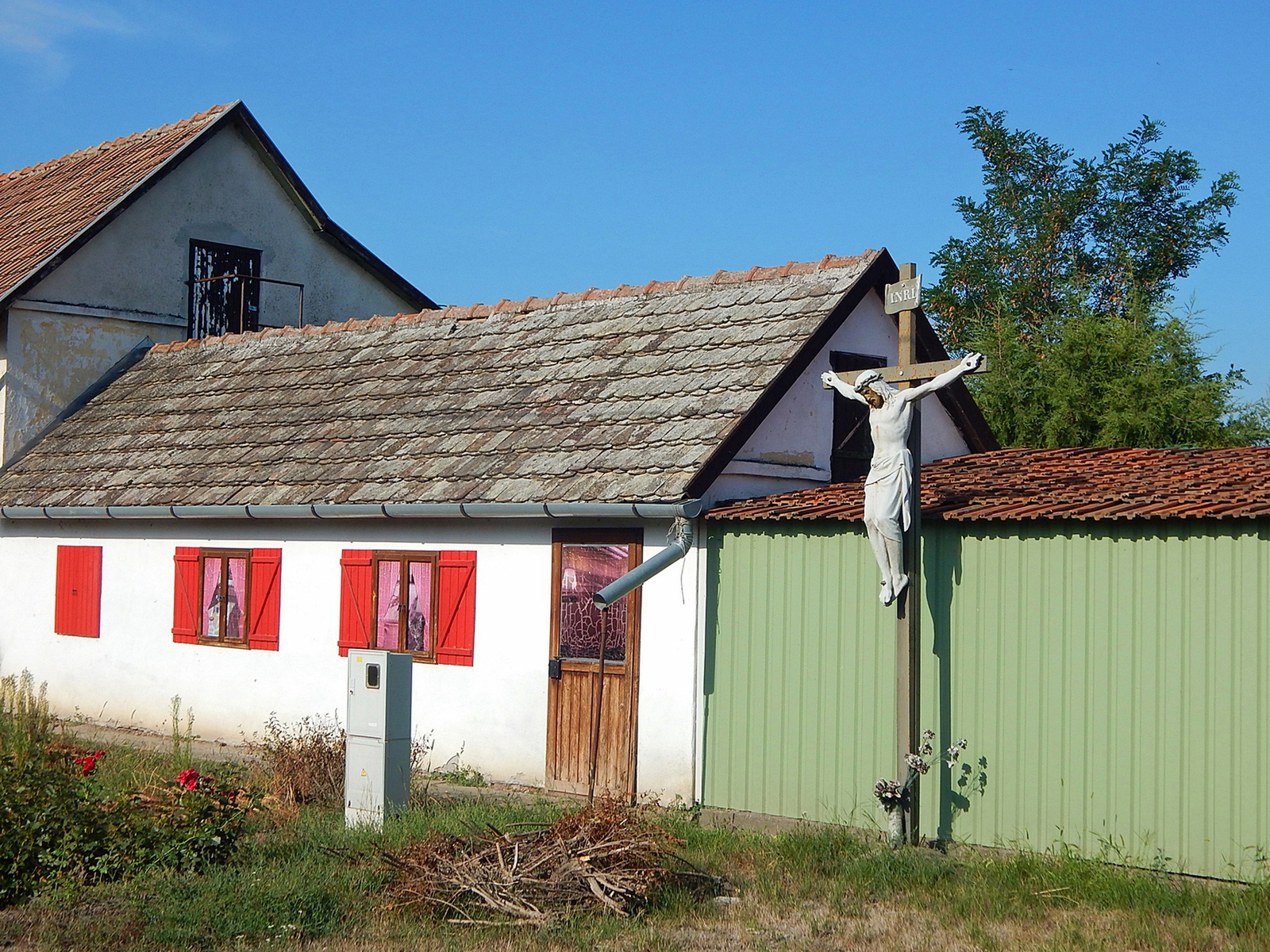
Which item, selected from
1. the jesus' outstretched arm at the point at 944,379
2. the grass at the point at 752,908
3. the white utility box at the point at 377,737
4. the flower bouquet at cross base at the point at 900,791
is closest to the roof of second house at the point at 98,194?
the white utility box at the point at 377,737

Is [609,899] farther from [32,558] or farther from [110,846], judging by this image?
[32,558]

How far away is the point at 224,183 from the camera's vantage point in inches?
832

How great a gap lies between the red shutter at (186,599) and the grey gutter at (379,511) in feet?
1.88

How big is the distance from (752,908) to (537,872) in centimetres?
120

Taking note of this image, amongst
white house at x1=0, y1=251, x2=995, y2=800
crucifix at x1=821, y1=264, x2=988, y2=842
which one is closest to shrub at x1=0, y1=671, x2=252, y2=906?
white house at x1=0, y1=251, x2=995, y2=800

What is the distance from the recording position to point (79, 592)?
1627cm

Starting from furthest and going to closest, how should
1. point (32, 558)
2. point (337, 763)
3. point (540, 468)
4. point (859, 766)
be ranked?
point (32, 558) → point (540, 468) → point (337, 763) → point (859, 766)

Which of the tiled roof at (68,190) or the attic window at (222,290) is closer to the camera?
the tiled roof at (68,190)

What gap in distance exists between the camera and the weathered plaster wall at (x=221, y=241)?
19344 mm

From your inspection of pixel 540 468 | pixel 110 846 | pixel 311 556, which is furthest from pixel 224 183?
pixel 110 846

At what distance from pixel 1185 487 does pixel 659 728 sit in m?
4.41

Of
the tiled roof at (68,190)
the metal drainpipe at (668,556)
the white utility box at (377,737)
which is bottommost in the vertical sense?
the white utility box at (377,737)

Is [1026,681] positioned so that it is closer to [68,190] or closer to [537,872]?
[537,872]

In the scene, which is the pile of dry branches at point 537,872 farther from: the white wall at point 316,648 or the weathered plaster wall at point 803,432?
the weathered plaster wall at point 803,432
